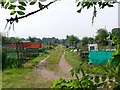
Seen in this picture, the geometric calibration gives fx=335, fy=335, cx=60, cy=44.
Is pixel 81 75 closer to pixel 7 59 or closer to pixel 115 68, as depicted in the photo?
pixel 115 68

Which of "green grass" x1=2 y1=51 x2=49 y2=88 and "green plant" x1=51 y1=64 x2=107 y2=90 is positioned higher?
"green plant" x1=51 y1=64 x2=107 y2=90

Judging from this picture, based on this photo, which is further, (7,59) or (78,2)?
(7,59)

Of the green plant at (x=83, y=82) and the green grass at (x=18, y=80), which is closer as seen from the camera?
the green plant at (x=83, y=82)

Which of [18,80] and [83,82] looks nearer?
[83,82]

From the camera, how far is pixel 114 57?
2.00m

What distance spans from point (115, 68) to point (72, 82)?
0.93 feet

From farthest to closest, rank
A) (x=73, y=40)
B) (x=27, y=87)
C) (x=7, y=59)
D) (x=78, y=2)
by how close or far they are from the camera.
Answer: (x=73, y=40)
(x=7, y=59)
(x=27, y=87)
(x=78, y=2)

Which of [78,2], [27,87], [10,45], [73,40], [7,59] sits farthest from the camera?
[73,40]

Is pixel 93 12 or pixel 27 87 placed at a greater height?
pixel 93 12

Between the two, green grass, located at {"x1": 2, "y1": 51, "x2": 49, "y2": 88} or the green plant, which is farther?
green grass, located at {"x1": 2, "y1": 51, "x2": 49, "y2": 88}

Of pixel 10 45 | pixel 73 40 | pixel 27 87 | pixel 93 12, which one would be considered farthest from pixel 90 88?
pixel 73 40

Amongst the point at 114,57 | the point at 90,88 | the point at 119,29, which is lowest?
the point at 90,88

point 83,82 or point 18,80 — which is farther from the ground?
point 83,82

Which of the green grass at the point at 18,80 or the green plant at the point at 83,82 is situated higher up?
the green plant at the point at 83,82
